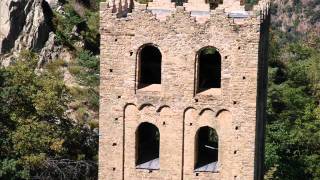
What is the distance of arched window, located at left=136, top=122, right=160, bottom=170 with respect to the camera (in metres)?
24.7

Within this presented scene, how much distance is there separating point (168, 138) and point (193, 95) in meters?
1.52

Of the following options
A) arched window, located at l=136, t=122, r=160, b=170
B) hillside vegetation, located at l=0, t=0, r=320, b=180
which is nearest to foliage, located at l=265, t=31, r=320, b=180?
hillside vegetation, located at l=0, t=0, r=320, b=180

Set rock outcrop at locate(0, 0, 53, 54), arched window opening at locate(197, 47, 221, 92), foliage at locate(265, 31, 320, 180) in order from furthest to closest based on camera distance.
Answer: rock outcrop at locate(0, 0, 53, 54) → foliage at locate(265, 31, 320, 180) → arched window opening at locate(197, 47, 221, 92)

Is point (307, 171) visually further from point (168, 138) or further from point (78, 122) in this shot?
point (168, 138)

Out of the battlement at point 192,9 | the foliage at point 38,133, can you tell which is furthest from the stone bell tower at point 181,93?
the foliage at point 38,133

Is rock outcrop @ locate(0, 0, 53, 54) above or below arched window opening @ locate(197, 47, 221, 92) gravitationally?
above

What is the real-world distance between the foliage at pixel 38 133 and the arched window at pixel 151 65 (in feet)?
41.9

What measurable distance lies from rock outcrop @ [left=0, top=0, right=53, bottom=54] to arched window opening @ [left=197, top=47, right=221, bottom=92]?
30.5m

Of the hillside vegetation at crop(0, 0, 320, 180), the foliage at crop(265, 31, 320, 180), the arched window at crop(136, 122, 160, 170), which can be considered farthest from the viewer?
the foliage at crop(265, 31, 320, 180)

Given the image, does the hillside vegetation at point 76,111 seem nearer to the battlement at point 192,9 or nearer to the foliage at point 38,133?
the foliage at point 38,133

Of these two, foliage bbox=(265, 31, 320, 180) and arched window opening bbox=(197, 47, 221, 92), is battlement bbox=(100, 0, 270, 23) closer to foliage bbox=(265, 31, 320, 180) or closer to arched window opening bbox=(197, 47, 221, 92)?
arched window opening bbox=(197, 47, 221, 92)

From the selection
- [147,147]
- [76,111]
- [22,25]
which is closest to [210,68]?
[147,147]

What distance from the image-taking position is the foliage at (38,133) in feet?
124

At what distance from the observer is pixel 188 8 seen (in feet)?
84.8
